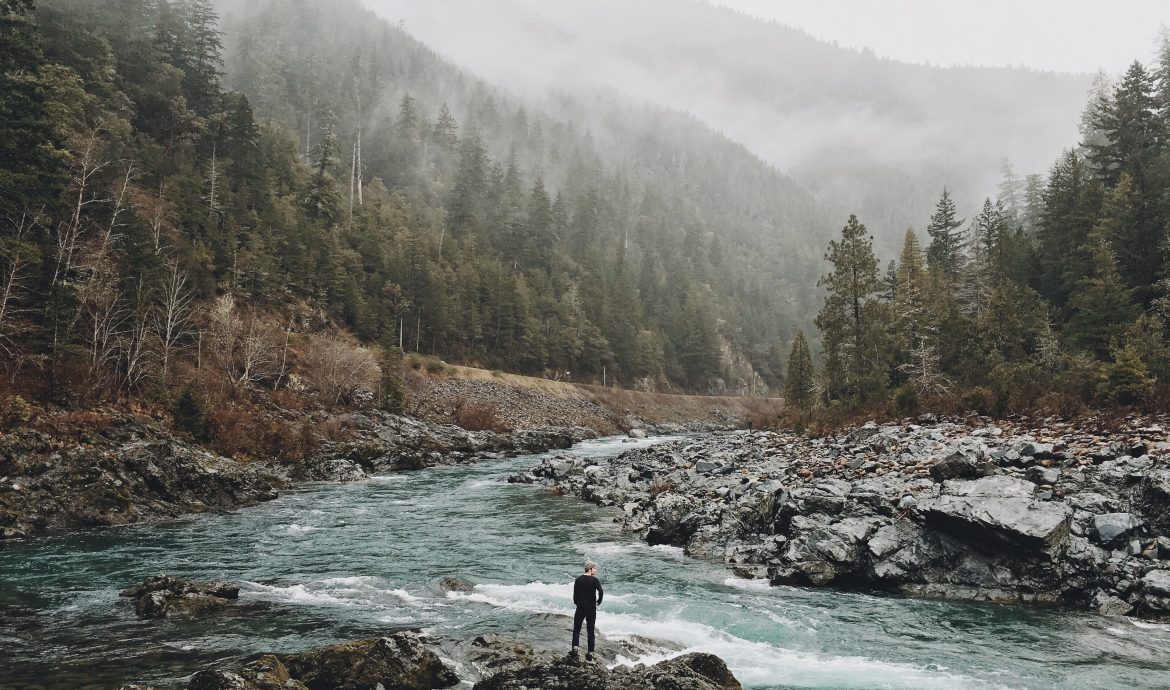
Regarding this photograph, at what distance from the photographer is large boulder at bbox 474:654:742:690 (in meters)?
9.99

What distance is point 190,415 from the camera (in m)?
35.7

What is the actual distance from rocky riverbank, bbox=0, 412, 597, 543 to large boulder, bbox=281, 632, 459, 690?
18.6 metres

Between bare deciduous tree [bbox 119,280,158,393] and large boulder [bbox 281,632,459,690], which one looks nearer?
large boulder [bbox 281,632,459,690]

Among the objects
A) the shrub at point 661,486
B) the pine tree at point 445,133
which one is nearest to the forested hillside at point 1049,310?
the shrub at point 661,486

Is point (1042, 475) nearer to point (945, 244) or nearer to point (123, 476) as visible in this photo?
point (123, 476)


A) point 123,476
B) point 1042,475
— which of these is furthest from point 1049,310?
point 123,476

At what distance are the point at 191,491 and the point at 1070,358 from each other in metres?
46.1

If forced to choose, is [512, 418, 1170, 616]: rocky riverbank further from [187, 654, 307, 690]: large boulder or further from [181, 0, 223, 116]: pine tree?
[181, 0, 223, 116]: pine tree

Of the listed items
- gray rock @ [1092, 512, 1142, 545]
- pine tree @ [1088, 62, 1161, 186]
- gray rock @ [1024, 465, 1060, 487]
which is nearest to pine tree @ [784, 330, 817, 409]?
pine tree @ [1088, 62, 1161, 186]

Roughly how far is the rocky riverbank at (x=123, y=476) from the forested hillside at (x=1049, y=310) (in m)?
37.4

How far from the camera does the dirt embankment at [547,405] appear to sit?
2496 inches

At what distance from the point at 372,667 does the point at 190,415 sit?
104 ft

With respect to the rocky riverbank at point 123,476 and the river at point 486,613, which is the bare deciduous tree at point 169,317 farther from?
the river at point 486,613

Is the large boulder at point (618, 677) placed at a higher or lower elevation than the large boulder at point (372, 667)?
higher
